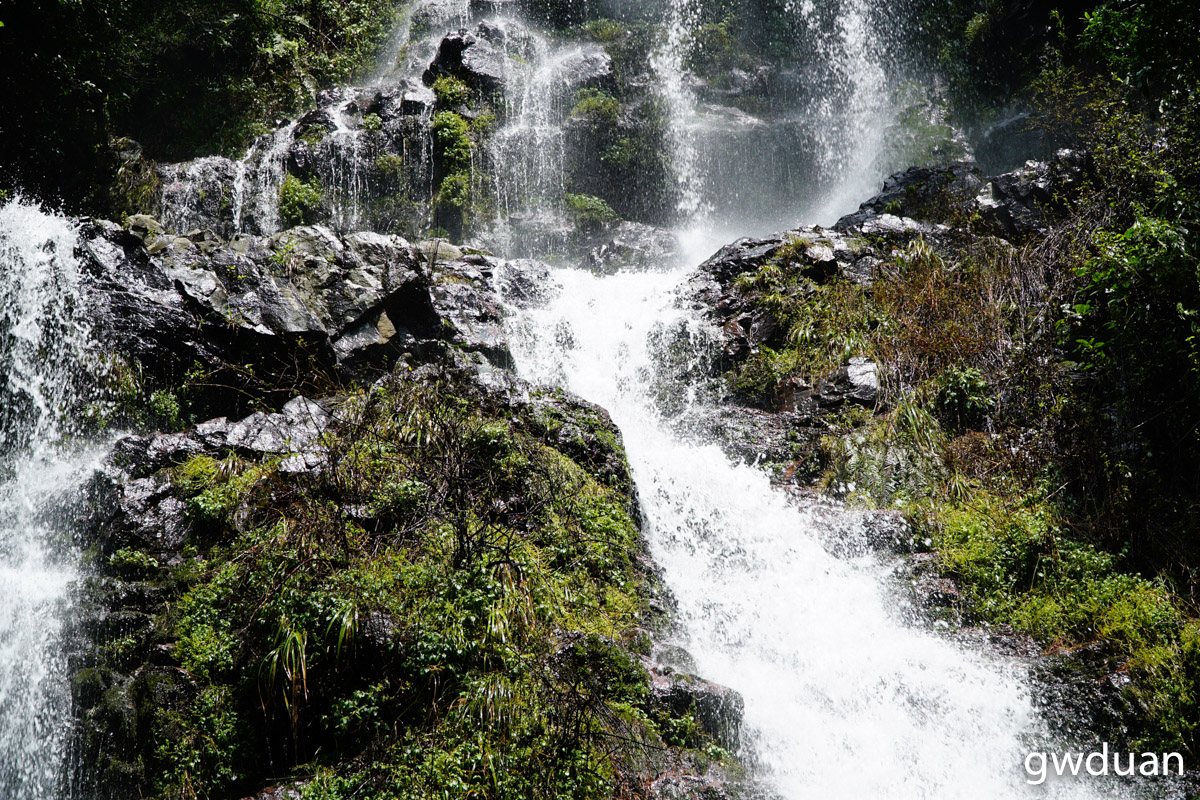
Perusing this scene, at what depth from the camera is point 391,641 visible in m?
4.91

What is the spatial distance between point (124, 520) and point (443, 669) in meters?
3.13

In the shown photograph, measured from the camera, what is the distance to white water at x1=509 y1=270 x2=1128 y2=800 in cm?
534

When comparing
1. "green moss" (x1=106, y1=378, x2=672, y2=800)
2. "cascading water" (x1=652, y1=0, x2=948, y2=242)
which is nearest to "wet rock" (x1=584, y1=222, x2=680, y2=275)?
"cascading water" (x1=652, y1=0, x2=948, y2=242)

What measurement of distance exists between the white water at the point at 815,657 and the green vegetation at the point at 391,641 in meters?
0.83

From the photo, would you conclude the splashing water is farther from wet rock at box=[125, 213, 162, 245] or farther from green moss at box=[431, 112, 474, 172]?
wet rock at box=[125, 213, 162, 245]

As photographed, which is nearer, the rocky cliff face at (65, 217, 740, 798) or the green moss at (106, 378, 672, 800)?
the green moss at (106, 378, 672, 800)

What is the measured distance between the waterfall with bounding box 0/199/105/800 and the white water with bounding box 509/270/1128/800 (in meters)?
4.99

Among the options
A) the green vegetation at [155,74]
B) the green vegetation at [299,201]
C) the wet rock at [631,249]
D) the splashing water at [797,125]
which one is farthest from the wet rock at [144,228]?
the splashing water at [797,125]

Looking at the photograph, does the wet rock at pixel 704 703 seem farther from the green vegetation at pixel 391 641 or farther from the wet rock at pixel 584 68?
the wet rock at pixel 584 68

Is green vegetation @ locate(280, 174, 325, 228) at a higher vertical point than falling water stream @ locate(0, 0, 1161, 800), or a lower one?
higher

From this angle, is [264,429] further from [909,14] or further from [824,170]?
[909,14]

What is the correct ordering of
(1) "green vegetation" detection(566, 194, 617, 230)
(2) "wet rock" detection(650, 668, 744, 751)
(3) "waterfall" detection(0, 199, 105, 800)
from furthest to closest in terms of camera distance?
1. (1) "green vegetation" detection(566, 194, 617, 230)
2. (2) "wet rock" detection(650, 668, 744, 751)
3. (3) "waterfall" detection(0, 199, 105, 800)

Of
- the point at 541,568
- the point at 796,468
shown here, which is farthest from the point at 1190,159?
the point at 541,568

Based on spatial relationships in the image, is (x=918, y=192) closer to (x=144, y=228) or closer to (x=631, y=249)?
(x=631, y=249)
